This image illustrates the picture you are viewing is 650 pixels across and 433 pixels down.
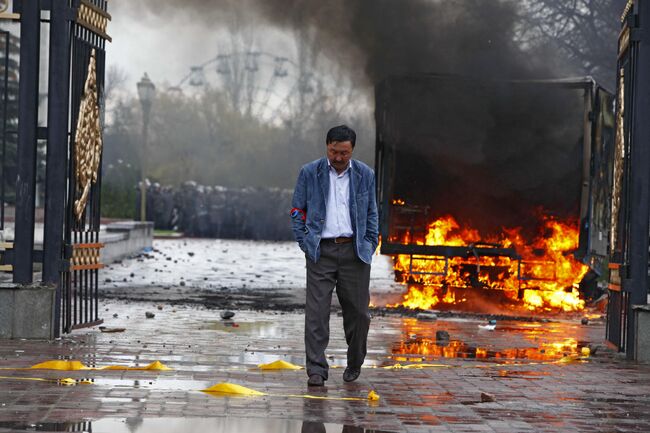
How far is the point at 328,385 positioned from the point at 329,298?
0.58m

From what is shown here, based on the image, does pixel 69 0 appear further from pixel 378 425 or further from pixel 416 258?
pixel 416 258

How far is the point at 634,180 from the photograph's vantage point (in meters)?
11.6

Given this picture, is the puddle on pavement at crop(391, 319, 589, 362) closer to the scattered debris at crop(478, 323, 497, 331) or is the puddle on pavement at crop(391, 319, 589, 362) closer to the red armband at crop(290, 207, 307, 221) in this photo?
the scattered debris at crop(478, 323, 497, 331)

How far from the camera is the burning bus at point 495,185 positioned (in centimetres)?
1862

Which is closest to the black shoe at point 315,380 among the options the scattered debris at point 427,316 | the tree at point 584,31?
the scattered debris at point 427,316

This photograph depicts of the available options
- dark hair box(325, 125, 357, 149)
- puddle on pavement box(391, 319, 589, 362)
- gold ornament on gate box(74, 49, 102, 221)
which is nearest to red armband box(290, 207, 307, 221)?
dark hair box(325, 125, 357, 149)

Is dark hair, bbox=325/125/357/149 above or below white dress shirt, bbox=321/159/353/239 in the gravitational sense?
above

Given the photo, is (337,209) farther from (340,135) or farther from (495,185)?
(495,185)

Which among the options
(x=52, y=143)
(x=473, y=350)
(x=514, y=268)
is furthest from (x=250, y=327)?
(x=514, y=268)

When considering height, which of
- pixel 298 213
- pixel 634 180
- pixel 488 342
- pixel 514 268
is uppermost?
pixel 634 180

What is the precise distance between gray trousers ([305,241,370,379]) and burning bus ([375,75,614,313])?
9539 millimetres

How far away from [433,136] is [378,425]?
40.0 feet

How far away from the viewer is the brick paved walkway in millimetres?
7238

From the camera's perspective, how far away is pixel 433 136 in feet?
62.6
